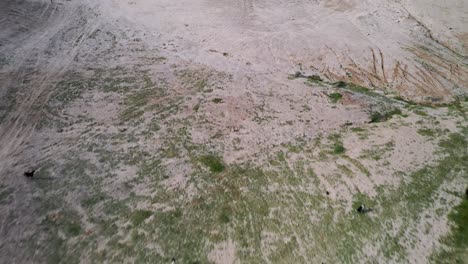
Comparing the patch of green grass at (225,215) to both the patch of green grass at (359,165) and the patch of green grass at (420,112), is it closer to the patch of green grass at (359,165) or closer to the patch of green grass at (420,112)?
the patch of green grass at (359,165)

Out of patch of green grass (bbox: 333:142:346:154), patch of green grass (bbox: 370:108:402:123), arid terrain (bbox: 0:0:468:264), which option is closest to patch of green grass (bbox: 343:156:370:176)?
arid terrain (bbox: 0:0:468:264)

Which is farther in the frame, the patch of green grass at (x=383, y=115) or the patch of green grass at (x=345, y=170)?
the patch of green grass at (x=383, y=115)

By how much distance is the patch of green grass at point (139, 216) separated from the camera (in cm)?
1109

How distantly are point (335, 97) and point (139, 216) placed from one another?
11306 mm

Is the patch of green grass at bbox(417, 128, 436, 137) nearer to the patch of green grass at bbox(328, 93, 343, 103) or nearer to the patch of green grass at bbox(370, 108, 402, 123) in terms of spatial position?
the patch of green grass at bbox(370, 108, 402, 123)

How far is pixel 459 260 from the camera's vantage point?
10406 millimetres

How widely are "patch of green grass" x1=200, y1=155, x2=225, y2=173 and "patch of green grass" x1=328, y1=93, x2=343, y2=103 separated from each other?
23.7 feet

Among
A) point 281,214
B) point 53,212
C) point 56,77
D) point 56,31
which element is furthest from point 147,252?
point 56,31

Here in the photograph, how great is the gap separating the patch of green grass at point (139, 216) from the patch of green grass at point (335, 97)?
10.7 m

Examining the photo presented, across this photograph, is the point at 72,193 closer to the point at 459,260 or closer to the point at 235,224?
the point at 235,224

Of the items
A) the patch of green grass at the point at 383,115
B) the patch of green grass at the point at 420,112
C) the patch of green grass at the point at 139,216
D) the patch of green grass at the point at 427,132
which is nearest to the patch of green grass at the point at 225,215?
the patch of green grass at the point at 139,216

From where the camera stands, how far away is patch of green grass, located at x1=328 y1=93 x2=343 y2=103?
57.3 feet

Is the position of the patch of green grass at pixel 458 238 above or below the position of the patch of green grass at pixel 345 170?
below

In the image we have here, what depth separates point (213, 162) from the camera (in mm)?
13477
